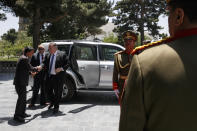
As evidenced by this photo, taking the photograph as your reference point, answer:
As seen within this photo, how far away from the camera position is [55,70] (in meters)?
6.82

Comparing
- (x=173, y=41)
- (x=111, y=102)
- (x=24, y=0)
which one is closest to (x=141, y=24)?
(x=24, y=0)

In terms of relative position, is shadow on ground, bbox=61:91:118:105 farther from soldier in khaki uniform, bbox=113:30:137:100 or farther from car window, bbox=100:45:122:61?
soldier in khaki uniform, bbox=113:30:137:100

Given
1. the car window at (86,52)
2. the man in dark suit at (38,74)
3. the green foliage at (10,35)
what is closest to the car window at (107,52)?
the car window at (86,52)

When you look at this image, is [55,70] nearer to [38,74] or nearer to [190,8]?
[38,74]

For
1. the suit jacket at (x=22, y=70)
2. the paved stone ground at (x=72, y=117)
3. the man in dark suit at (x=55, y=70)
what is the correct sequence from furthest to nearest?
1. the man in dark suit at (x=55, y=70)
2. the suit jacket at (x=22, y=70)
3. the paved stone ground at (x=72, y=117)

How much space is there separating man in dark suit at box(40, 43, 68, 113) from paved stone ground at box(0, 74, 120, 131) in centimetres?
46

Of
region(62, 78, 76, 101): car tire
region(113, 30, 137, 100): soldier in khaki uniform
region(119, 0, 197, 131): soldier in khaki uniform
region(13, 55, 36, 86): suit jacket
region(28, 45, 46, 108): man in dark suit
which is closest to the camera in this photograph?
region(119, 0, 197, 131): soldier in khaki uniform

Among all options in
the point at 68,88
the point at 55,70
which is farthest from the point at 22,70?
the point at 68,88

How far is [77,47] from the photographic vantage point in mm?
8297

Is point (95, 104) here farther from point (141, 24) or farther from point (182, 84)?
point (141, 24)

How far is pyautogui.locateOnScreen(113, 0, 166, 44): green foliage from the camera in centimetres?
3847

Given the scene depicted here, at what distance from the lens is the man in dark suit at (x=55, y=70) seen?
6.85 metres

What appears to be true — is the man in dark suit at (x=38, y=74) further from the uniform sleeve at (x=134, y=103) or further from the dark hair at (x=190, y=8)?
the dark hair at (x=190, y=8)

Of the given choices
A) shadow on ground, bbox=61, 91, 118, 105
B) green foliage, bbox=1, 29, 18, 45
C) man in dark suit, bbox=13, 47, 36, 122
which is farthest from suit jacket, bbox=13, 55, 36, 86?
green foliage, bbox=1, 29, 18, 45
